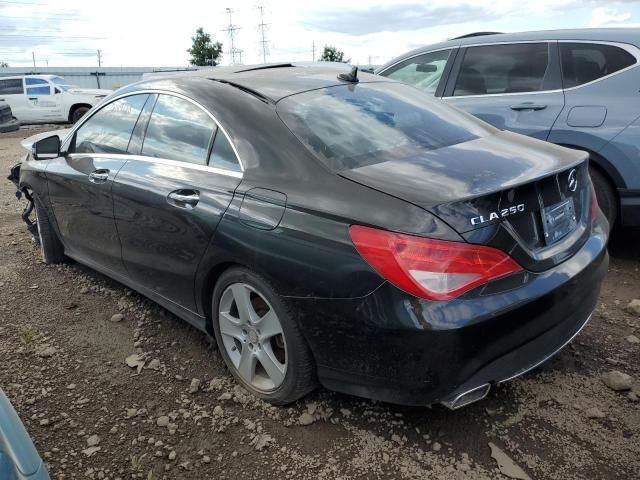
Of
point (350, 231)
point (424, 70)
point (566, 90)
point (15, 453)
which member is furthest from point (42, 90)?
point (15, 453)

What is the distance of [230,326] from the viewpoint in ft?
8.89

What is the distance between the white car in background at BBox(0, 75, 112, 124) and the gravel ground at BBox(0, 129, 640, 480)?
51.6 feet

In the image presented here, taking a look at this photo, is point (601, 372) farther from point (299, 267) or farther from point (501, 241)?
point (299, 267)

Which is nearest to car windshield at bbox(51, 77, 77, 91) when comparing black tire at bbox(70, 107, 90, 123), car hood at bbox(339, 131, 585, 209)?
black tire at bbox(70, 107, 90, 123)

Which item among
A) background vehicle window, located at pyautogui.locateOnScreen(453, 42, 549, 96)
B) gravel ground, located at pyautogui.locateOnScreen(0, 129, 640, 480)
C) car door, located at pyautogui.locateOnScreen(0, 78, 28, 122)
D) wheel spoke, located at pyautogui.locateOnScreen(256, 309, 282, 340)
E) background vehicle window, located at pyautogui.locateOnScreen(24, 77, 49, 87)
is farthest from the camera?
car door, located at pyautogui.locateOnScreen(0, 78, 28, 122)

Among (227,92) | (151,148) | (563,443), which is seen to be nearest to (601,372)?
(563,443)

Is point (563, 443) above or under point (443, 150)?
under

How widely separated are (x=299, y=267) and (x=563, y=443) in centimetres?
135

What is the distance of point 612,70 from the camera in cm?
412

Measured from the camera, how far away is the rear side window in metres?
17.4

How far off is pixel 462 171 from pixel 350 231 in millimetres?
536

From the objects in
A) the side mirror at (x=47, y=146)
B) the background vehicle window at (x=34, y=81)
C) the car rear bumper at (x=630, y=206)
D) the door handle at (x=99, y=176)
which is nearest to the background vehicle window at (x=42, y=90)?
the background vehicle window at (x=34, y=81)

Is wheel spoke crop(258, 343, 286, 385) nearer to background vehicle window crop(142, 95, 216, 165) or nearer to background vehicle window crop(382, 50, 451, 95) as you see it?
background vehicle window crop(142, 95, 216, 165)

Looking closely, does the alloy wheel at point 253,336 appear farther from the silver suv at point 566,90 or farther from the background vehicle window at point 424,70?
the background vehicle window at point 424,70
